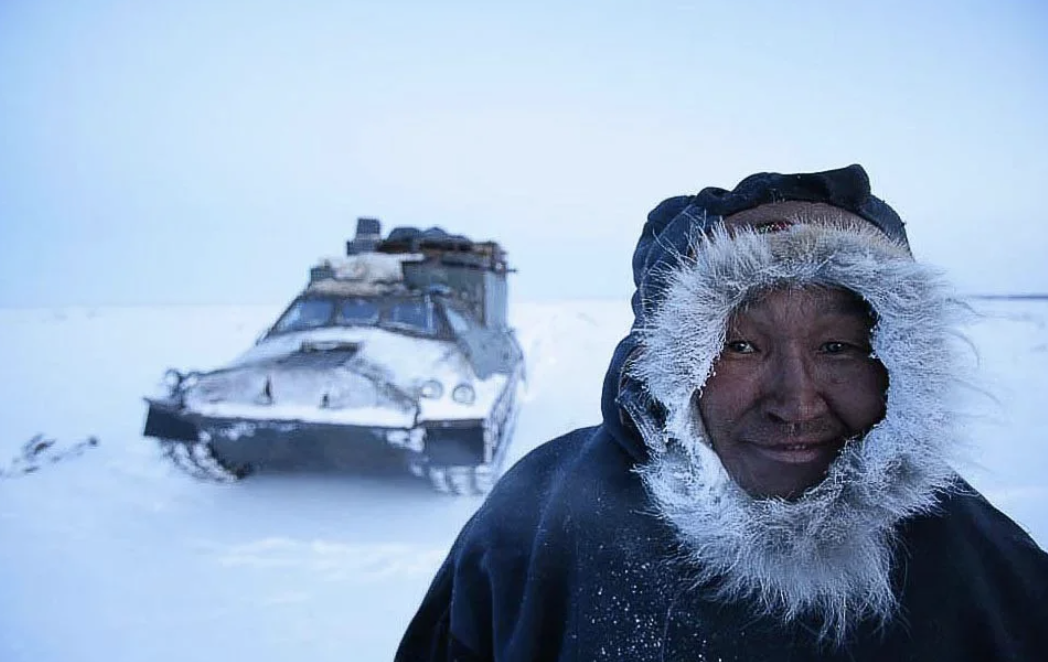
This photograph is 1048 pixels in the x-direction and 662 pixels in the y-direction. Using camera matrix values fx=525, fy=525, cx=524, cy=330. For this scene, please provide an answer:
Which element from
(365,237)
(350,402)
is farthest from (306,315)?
(365,237)

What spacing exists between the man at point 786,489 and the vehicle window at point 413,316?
4.55 m

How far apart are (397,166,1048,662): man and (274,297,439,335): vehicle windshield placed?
457 cm

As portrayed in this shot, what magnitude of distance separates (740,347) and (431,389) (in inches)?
142

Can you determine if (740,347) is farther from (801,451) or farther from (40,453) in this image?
(40,453)

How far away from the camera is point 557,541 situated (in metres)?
1.20

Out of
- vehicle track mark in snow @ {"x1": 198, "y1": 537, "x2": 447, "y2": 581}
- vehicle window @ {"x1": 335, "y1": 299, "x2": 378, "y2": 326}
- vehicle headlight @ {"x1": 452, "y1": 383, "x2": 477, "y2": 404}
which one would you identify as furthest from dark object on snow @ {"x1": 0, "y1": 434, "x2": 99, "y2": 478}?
vehicle headlight @ {"x1": 452, "y1": 383, "x2": 477, "y2": 404}

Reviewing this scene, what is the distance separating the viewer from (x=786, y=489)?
1.14 metres

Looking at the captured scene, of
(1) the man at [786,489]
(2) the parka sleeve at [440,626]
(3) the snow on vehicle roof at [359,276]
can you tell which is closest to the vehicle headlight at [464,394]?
(3) the snow on vehicle roof at [359,276]

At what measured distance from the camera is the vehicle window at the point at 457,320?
5.87 meters

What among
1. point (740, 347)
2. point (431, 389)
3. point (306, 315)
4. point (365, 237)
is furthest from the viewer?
point (365, 237)

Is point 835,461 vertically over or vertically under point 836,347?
under

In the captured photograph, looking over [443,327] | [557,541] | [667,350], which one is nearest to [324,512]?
[443,327]

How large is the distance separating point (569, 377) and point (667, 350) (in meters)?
10.7

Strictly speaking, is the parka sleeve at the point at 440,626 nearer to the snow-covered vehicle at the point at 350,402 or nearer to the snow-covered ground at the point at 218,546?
the snow-covered ground at the point at 218,546
